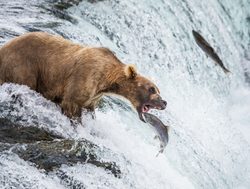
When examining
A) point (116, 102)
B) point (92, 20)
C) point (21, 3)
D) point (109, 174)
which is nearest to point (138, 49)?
point (92, 20)

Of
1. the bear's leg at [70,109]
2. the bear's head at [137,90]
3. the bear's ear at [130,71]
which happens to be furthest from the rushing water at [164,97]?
the bear's ear at [130,71]

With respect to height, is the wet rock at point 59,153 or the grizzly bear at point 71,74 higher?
the grizzly bear at point 71,74

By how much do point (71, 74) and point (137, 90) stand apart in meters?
0.52

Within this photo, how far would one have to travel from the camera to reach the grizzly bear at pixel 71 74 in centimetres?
464

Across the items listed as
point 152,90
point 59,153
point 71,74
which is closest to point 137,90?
point 152,90

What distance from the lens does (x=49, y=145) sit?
165 inches

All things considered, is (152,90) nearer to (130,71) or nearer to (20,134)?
(130,71)

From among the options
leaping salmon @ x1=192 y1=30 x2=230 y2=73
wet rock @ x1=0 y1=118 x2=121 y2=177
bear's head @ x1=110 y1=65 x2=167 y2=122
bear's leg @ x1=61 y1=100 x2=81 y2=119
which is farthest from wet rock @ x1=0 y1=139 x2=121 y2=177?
leaping salmon @ x1=192 y1=30 x2=230 y2=73

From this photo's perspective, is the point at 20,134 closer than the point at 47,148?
No

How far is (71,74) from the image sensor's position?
471 centimetres

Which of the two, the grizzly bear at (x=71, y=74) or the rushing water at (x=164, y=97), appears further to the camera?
the grizzly bear at (x=71, y=74)

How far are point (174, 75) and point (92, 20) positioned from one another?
1834 mm

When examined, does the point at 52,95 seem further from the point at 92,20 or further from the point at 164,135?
the point at 92,20

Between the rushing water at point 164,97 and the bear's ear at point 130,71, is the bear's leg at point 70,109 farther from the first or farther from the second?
the bear's ear at point 130,71
